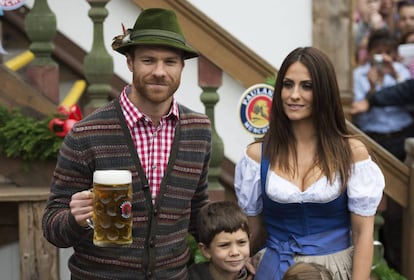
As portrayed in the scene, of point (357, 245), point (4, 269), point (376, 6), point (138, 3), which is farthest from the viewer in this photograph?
point (376, 6)

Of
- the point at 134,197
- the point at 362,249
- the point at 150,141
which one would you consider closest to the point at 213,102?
the point at 362,249

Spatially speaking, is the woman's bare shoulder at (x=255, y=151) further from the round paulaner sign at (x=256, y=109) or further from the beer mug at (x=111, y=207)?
the beer mug at (x=111, y=207)

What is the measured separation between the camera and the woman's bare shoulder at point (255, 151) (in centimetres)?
387

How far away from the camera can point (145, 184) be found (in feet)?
10.9

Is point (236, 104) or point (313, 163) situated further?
point (236, 104)

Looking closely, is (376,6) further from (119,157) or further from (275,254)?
(119,157)

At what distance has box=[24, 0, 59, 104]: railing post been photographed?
17.0ft

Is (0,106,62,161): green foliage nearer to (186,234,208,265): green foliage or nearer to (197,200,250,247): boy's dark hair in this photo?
(186,234,208,265): green foliage

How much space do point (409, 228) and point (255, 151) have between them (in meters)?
1.91

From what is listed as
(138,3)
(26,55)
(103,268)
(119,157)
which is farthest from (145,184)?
(26,55)


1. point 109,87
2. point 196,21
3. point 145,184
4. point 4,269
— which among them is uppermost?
point 196,21

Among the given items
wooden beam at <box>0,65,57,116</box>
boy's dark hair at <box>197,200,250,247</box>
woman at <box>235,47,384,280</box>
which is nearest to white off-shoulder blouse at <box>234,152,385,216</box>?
woman at <box>235,47,384,280</box>

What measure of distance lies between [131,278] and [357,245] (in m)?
1.00

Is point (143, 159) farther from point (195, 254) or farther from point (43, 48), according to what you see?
point (43, 48)
